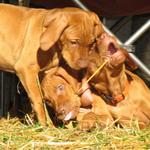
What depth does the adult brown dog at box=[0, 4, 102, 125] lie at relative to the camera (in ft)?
11.8

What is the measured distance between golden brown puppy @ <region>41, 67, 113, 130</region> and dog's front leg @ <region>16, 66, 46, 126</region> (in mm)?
85

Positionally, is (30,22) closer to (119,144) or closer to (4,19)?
(4,19)

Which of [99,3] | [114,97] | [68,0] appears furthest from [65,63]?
[68,0]

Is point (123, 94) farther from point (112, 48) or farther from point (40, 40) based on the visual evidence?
point (40, 40)

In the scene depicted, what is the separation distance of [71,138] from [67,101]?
13.7 inches

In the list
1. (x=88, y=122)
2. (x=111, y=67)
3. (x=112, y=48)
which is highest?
(x=112, y=48)

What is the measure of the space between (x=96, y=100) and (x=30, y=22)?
2.11ft

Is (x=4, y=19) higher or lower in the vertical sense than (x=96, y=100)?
higher

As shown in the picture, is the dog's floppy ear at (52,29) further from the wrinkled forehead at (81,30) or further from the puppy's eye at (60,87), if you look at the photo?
the puppy's eye at (60,87)

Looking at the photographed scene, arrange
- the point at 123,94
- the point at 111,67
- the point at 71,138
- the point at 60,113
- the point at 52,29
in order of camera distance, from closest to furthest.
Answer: the point at 71,138 → the point at 52,29 → the point at 60,113 → the point at 111,67 → the point at 123,94

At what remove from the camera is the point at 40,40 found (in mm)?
3596

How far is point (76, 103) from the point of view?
148 inches

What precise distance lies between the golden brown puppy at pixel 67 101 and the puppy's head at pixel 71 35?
0.68ft

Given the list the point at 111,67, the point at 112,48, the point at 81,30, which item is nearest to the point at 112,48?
the point at 112,48
